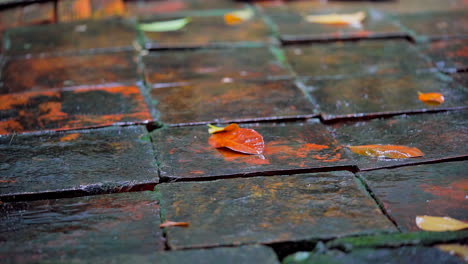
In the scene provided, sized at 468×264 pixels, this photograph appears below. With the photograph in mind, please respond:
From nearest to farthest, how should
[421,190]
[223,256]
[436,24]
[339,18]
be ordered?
1. [223,256]
2. [421,190]
3. [436,24]
4. [339,18]

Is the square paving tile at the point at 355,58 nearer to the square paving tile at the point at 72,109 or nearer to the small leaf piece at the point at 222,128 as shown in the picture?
the small leaf piece at the point at 222,128

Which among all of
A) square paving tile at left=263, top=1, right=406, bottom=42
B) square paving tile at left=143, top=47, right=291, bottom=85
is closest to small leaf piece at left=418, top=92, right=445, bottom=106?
square paving tile at left=143, top=47, right=291, bottom=85

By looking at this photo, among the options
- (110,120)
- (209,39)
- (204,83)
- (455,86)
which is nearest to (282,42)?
(209,39)

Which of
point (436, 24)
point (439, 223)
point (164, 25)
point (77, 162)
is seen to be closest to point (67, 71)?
point (164, 25)

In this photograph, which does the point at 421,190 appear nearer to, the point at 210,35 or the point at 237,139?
the point at 237,139

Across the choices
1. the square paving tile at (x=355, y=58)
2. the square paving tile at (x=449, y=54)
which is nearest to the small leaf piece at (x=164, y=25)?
the square paving tile at (x=355, y=58)

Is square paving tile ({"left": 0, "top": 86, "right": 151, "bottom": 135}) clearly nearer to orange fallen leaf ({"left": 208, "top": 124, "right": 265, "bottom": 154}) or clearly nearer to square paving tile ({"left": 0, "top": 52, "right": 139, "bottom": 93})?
square paving tile ({"left": 0, "top": 52, "right": 139, "bottom": 93})
